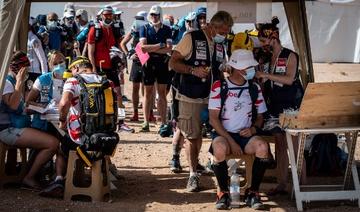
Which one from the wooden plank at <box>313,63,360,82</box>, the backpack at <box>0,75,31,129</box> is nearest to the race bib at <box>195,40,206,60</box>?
the backpack at <box>0,75,31,129</box>

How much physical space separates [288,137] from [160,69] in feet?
15.9

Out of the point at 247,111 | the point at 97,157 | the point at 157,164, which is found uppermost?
the point at 247,111

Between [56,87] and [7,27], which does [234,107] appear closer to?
[56,87]

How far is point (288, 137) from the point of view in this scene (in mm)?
7062

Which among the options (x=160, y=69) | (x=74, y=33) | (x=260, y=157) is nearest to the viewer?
(x=260, y=157)

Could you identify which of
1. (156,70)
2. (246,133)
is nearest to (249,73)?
(246,133)

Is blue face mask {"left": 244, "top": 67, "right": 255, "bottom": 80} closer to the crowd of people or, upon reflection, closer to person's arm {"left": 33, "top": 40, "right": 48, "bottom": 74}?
the crowd of people

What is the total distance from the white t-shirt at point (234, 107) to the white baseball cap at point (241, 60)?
0.18 meters


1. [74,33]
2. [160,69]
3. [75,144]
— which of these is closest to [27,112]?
[75,144]

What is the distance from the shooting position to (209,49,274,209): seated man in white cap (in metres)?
7.00

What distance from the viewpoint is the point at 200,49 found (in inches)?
299

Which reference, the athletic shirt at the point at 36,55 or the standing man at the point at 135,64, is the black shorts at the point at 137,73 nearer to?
the standing man at the point at 135,64

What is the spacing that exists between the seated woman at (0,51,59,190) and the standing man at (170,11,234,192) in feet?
4.53

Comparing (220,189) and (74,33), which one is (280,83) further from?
(74,33)
